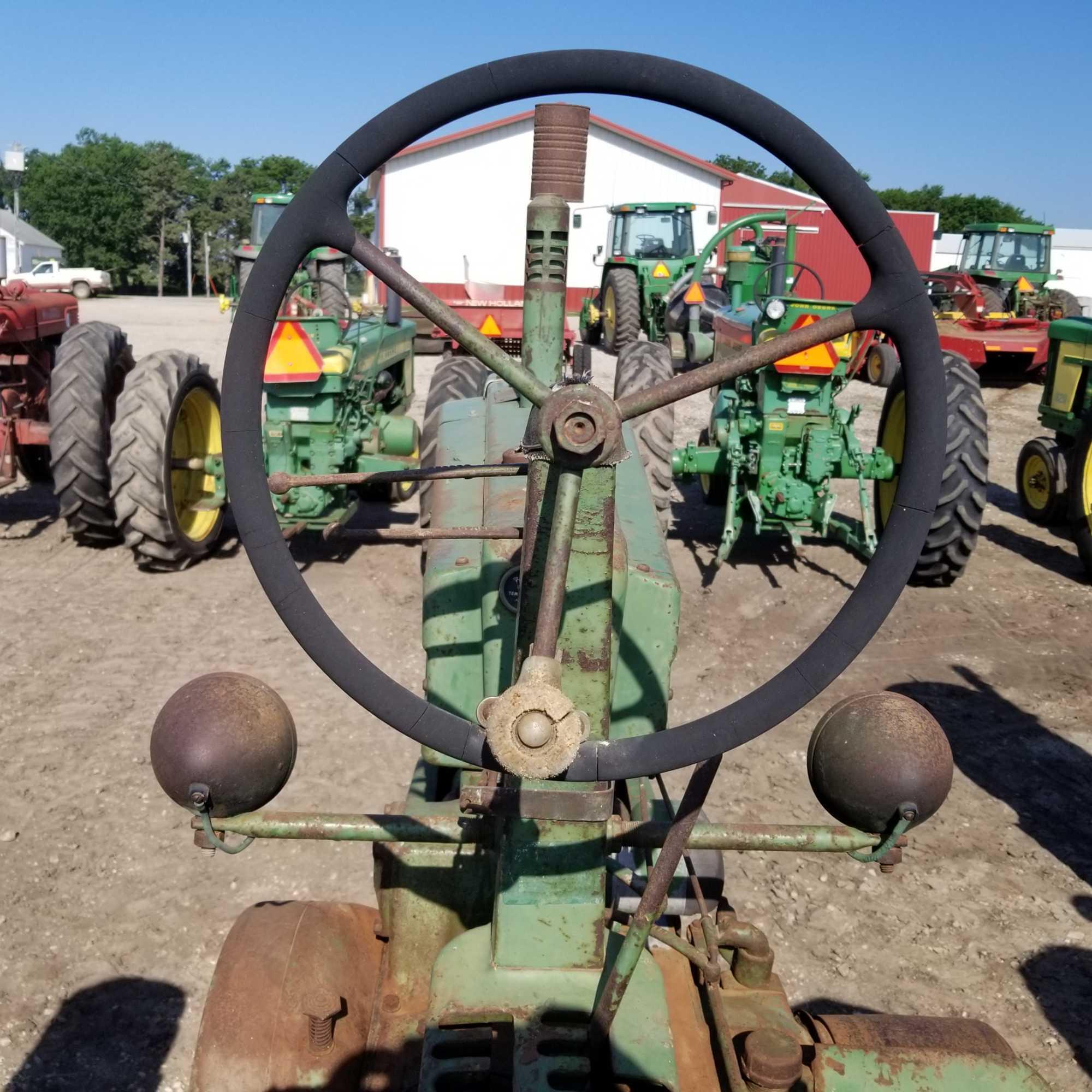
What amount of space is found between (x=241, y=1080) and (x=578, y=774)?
86 centimetres

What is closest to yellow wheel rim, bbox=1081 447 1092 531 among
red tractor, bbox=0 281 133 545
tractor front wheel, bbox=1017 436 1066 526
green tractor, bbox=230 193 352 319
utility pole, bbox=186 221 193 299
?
tractor front wheel, bbox=1017 436 1066 526

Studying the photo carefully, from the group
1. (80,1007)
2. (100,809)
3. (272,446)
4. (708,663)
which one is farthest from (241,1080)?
(272,446)

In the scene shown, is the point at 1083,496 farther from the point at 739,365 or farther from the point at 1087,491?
the point at 739,365

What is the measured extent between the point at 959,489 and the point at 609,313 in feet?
27.6

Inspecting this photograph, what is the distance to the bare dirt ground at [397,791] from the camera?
270 centimetres

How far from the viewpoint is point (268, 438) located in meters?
5.43

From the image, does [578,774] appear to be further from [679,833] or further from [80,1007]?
[80,1007]

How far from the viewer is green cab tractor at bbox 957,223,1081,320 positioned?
47.1 ft

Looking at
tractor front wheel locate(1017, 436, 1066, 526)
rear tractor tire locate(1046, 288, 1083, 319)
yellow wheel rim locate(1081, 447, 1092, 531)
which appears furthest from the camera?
rear tractor tire locate(1046, 288, 1083, 319)

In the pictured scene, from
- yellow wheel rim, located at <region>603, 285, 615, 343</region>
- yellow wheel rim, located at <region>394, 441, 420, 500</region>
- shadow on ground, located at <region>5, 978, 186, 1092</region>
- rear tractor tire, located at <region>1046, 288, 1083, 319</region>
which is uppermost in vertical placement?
rear tractor tire, located at <region>1046, 288, 1083, 319</region>

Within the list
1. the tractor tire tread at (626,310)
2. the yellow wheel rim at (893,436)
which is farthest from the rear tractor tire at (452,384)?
the tractor tire tread at (626,310)

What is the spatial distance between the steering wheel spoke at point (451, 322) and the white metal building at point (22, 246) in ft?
97.9

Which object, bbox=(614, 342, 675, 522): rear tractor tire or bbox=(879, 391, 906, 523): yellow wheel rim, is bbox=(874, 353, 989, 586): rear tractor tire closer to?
bbox=(879, 391, 906, 523): yellow wheel rim

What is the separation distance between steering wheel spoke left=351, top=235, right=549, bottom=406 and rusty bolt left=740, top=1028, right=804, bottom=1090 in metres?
1.03
